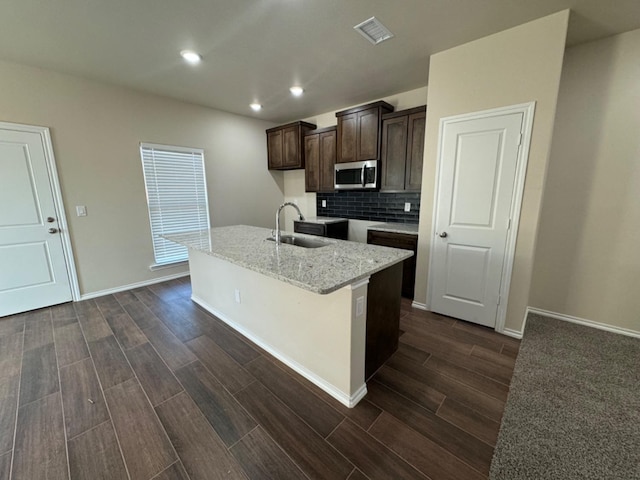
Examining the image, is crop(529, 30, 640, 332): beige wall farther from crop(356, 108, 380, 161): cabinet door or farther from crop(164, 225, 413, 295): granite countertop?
crop(164, 225, 413, 295): granite countertop

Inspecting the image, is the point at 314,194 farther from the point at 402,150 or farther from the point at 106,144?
the point at 106,144

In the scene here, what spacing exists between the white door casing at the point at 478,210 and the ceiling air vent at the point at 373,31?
97 centimetres

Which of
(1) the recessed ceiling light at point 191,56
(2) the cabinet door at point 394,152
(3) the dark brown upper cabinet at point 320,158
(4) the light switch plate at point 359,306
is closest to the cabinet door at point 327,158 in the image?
(3) the dark brown upper cabinet at point 320,158

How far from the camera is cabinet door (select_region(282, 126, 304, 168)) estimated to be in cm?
459

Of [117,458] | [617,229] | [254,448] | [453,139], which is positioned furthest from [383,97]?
[117,458]

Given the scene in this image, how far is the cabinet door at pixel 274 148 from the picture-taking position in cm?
486

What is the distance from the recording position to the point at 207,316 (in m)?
2.84

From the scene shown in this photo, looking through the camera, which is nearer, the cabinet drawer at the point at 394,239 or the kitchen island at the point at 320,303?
the kitchen island at the point at 320,303

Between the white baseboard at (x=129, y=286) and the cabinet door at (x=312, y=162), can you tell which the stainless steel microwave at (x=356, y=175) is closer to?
the cabinet door at (x=312, y=162)

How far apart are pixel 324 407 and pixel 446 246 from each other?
1973mm

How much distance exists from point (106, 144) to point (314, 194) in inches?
126

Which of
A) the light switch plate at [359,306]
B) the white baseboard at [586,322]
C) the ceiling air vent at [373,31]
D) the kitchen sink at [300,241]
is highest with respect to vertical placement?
the ceiling air vent at [373,31]

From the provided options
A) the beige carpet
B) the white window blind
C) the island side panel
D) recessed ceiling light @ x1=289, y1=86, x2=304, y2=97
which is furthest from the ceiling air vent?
the white window blind

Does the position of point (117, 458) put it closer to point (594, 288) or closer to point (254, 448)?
point (254, 448)
